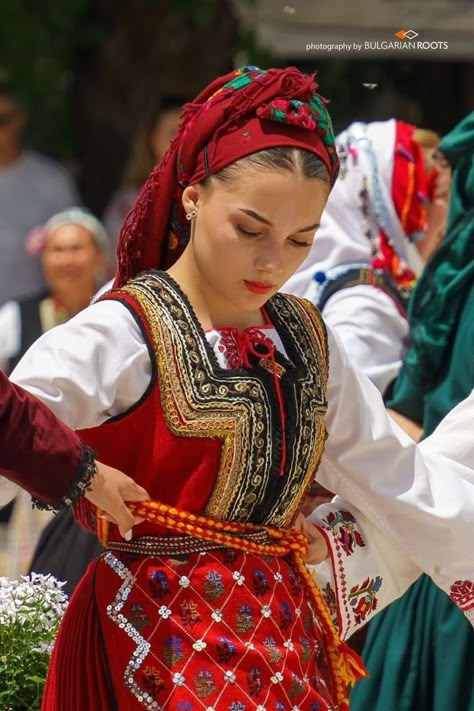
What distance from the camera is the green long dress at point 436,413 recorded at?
3.59m

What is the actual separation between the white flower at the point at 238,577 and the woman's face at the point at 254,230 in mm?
495

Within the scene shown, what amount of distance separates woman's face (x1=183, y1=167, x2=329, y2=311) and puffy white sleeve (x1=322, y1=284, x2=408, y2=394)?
1.45 m

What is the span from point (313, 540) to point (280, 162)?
0.80 m

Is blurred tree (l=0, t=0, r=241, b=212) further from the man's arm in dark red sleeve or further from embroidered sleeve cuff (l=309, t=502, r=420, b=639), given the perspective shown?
the man's arm in dark red sleeve

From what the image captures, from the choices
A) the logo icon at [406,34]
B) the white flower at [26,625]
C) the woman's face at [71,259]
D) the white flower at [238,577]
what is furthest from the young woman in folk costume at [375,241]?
the woman's face at [71,259]

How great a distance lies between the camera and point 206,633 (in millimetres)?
2779

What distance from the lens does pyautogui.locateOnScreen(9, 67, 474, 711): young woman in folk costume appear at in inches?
109

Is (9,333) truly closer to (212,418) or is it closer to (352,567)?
(352,567)

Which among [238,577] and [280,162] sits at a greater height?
[280,162]

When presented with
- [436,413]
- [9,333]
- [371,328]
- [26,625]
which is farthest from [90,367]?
[9,333]

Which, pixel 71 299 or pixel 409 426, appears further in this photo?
pixel 71 299

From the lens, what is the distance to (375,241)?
15.5 ft

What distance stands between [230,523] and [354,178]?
2124 mm

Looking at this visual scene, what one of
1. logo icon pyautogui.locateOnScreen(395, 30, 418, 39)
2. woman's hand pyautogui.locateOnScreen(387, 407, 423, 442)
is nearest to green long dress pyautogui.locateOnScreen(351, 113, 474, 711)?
woman's hand pyautogui.locateOnScreen(387, 407, 423, 442)
